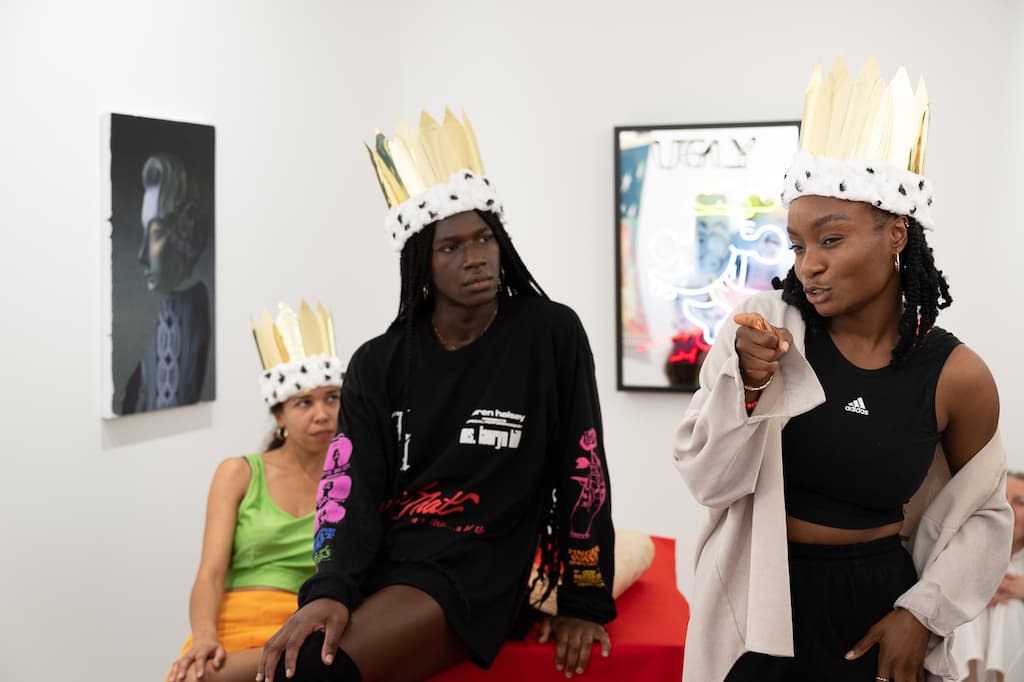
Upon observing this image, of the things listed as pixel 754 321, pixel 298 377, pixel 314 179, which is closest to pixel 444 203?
pixel 298 377

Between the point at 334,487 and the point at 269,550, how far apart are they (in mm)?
504

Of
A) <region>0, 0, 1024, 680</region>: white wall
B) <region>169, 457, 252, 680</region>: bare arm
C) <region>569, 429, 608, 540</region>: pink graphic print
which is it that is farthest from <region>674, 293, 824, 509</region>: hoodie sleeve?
<region>0, 0, 1024, 680</region>: white wall

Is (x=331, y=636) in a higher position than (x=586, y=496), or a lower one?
lower

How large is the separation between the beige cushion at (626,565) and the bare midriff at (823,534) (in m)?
0.65

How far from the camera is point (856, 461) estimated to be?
1.44m

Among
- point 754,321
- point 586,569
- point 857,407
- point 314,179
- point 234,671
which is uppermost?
point 314,179

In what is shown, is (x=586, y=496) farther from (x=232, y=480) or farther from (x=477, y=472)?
(x=232, y=480)

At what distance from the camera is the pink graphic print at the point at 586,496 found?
191 centimetres

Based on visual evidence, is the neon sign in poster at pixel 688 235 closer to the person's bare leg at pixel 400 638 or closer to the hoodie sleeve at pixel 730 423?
the person's bare leg at pixel 400 638

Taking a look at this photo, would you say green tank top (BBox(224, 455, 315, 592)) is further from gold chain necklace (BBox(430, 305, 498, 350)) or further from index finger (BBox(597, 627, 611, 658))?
index finger (BBox(597, 627, 611, 658))

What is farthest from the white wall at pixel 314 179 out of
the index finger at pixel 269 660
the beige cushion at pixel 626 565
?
the beige cushion at pixel 626 565

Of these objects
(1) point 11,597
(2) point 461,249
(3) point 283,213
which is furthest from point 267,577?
(3) point 283,213

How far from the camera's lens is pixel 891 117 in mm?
1520

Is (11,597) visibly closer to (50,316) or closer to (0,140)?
(50,316)
